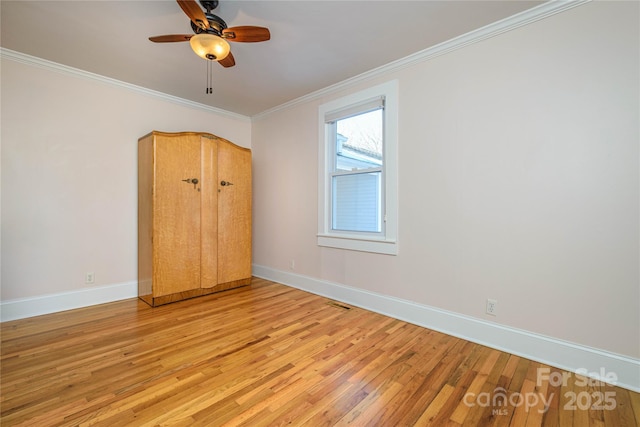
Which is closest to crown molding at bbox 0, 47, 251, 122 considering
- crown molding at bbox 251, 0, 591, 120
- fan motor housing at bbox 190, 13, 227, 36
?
crown molding at bbox 251, 0, 591, 120

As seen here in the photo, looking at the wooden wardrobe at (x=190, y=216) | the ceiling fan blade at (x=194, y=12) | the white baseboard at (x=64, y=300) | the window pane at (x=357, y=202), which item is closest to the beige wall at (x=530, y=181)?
the window pane at (x=357, y=202)

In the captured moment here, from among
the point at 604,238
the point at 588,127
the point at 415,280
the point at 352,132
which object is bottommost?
the point at 415,280

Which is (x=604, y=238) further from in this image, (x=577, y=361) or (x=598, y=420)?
(x=598, y=420)

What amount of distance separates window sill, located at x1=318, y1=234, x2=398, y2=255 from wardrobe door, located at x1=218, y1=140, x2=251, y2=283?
1106 mm

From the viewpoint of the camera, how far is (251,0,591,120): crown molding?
191cm

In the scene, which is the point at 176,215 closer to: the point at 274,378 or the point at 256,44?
the point at 256,44

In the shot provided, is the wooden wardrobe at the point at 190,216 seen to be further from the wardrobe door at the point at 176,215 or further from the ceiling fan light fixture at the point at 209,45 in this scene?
the ceiling fan light fixture at the point at 209,45

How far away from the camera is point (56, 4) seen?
196 centimetres

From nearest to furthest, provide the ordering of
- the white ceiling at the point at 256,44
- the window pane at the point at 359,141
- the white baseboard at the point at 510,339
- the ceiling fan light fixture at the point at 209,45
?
the white baseboard at the point at 510,339, the ceiling fan light fixture at the point at 209,45, the white ceiling at the point at 256,44, the window pane at the point at 359,141

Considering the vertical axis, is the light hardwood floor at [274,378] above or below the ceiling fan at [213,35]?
below

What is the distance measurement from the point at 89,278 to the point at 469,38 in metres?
4.45

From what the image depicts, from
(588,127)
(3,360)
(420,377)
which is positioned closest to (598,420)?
(420,377)

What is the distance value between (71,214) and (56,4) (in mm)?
1946

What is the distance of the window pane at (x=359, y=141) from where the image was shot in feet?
9.86
